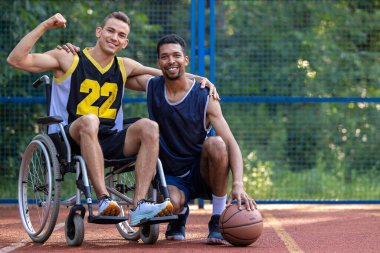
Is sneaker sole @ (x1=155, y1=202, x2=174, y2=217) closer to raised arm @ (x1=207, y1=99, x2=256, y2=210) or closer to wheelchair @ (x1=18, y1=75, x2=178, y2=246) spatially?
wheelchair @ (x1=18, y1=75, x2=178, y2=246)

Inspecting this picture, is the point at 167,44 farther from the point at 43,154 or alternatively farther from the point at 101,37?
the point at 43,154

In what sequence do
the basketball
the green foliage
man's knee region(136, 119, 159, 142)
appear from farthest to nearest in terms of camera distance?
the green foliage → man's knee region(136, 119, 159, 142) → the basketball

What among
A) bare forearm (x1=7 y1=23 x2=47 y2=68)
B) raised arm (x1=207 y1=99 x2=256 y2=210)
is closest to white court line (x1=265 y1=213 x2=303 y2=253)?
raised arm (x1=207 y1=99 x2=256 y2=210)

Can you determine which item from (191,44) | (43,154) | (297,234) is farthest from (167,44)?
(191,44)

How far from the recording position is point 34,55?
674 cm

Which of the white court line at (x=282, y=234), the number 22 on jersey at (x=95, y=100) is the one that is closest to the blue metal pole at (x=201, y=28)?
the white court line at (x=282, y=234)

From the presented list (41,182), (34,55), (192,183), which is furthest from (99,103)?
(192,183)

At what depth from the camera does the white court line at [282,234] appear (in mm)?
6406

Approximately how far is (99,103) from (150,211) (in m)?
0.97

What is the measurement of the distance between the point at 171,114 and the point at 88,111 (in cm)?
53

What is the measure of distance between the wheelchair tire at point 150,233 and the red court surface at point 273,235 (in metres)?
0.07

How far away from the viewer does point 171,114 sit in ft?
22.2

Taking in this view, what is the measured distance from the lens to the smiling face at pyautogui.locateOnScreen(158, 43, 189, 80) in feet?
22.0

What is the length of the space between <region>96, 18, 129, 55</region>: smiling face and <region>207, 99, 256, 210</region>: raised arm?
73 cm
